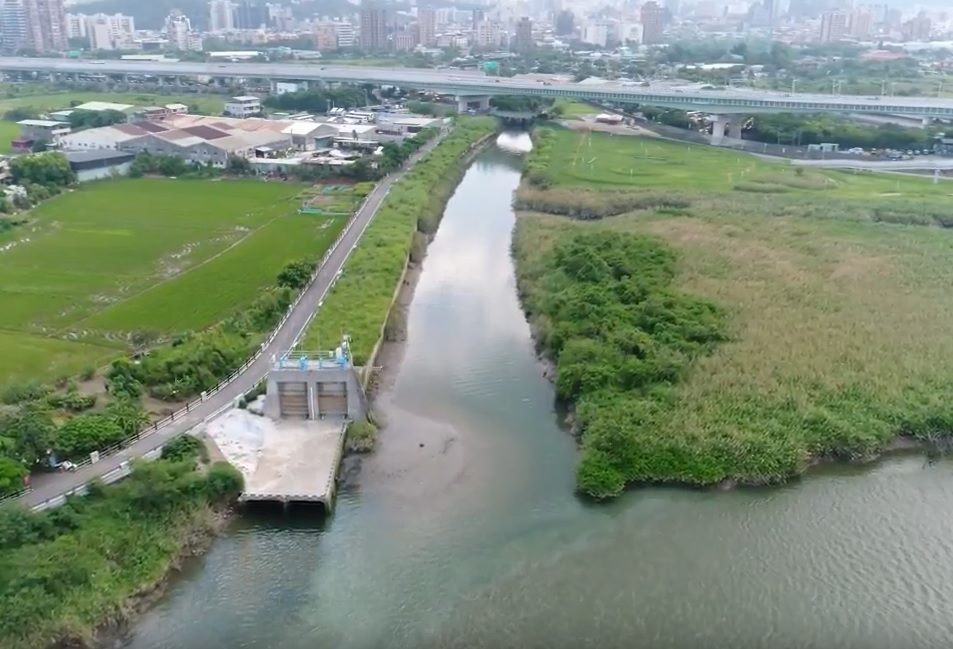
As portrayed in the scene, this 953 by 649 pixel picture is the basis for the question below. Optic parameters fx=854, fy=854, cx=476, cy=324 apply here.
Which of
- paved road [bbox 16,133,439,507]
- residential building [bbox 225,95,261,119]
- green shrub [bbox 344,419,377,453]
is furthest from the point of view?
residential building [bbox 225,95,261,119]

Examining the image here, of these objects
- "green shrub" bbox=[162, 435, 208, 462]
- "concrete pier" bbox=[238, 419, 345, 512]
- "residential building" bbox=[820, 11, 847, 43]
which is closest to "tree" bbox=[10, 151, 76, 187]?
"concrete pier" bbox=[238, 419, 345, 512]

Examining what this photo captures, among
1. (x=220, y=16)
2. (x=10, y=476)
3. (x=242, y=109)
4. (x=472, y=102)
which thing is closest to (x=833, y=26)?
Result: (x=472, y=102)

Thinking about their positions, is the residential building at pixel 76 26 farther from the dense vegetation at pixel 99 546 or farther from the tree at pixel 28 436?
the dense vegetation at pixel 99 546

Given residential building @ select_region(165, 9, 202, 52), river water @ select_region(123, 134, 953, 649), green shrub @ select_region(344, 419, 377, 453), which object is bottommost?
river water @ select_region(123, 134, 953, 649)

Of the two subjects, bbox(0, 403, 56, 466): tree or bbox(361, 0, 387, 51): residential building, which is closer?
bbox(0, 403, 56, 466): tree

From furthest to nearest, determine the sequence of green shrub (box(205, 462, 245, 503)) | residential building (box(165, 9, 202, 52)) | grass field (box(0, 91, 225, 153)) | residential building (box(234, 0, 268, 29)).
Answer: residential building (box(234, 0, 268, 29)), residential building (box(165, 9, 202, 52)), grass field (box(0, 91, 225, 153)), green shrub (box(205, 462, 245, 503))

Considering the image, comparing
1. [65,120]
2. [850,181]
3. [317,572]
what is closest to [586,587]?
[317,572]

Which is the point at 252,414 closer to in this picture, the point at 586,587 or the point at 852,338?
the point at 586,587

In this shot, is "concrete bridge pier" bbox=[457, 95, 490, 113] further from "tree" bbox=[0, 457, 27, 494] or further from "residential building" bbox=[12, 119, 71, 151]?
"tree" bbox=[0, 457, 27, 494]
